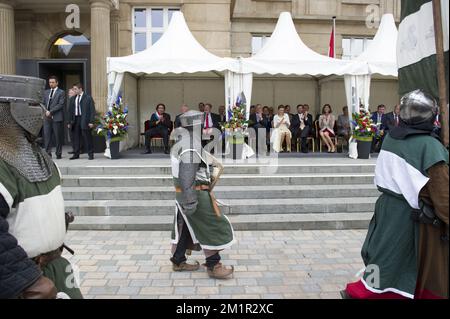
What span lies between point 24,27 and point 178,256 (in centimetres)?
1302

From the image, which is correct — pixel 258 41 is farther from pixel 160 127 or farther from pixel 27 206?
pixel 27 206

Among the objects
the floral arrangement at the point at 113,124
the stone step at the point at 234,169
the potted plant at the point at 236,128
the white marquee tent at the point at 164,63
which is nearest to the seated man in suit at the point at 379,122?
the stone step at the point at 234,169

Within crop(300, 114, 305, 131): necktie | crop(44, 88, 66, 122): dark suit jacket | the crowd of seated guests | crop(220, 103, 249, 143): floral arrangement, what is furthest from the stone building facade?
crop(220, 103, 249, 143): floral arrangement

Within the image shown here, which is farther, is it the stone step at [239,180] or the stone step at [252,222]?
the stone step at [239,180]

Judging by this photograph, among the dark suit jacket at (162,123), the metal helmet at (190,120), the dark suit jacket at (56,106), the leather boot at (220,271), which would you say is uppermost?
the dark suit jacket at (56,106)

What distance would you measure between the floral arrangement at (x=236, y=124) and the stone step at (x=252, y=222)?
3.96 meters

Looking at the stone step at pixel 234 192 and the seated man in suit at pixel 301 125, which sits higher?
the seated man in suit at pixel 301 125

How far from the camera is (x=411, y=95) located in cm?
280

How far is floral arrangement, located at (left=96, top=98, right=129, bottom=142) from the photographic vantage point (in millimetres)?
10375

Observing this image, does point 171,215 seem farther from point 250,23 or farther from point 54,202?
point 250,23

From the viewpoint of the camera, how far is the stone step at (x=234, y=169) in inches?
337

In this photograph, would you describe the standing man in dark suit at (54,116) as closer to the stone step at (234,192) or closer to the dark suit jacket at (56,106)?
the dark suit jacket at (56,106)

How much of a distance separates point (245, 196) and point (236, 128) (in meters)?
3.34
